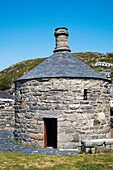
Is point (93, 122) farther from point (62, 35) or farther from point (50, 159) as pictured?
point (62, 35)

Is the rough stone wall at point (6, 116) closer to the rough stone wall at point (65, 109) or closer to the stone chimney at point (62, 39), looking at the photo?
the rough stone wall at point (65, 109)

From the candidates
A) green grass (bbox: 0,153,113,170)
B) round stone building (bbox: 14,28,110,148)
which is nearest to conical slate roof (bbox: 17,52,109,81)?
round stone building (bbox: 14,28,110,148)

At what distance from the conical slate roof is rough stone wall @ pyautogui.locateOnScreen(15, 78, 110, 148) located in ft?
0.72

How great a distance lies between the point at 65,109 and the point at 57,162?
3128 millimetres

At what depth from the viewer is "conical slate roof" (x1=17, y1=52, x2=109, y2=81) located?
9.94 metres

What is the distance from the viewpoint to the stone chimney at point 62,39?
11.9 meters

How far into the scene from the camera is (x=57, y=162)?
22.6 feet

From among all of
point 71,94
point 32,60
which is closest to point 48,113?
point 71,94

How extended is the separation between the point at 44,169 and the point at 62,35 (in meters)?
7.61

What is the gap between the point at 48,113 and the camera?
32.2 feet

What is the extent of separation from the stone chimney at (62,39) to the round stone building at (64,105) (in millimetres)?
1446

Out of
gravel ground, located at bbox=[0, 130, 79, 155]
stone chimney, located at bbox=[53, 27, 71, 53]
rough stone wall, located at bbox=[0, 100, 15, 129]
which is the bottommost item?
gravel ground, located at bbox=[0, 130, 79, 155]

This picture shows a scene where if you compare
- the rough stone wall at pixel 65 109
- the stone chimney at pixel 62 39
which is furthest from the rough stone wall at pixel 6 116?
the stone chimney at pixel 62 39

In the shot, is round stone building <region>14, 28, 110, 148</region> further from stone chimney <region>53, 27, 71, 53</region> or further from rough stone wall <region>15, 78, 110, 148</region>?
stone chimney <region>53, 27, 71, 53</region>
